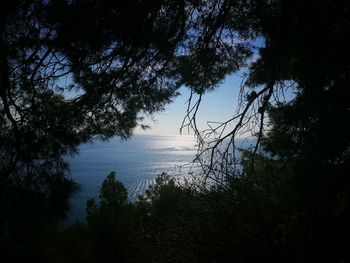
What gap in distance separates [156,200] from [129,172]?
211 feet

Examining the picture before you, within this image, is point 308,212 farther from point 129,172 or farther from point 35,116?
point 129,172

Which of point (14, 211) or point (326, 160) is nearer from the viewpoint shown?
point (14, 211)

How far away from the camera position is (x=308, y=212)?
2957 millimetres

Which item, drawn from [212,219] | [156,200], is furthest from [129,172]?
[212,219]

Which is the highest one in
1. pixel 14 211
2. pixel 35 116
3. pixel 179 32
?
pixel 179 32

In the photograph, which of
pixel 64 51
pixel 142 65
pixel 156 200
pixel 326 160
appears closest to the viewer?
pixel 326 160

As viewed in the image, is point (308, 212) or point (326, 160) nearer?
point (326, 160)

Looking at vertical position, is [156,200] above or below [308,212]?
below

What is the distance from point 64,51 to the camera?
8.74ft

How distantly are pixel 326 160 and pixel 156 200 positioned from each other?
12920 mm

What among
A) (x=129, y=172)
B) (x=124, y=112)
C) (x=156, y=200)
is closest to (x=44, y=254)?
(x=156, y=200)

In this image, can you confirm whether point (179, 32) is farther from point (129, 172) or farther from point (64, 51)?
point (129, 172)

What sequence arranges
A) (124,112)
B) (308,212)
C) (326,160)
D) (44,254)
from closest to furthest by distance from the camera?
(326,160) < (308,212) < (124,112) < (44,254)

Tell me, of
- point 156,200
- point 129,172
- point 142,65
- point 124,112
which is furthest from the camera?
point 129,172
